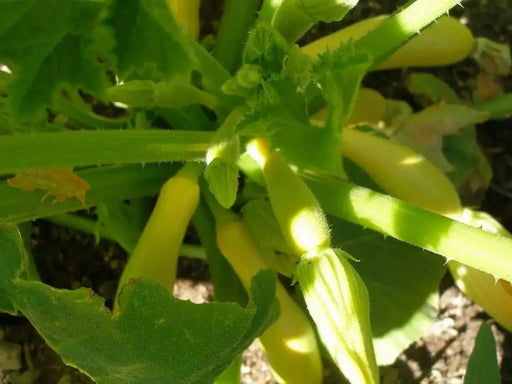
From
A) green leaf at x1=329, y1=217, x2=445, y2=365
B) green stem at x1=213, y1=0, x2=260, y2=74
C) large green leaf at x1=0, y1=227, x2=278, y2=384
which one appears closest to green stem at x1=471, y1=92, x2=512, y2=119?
green leaf at x1=329, y1=217, x2=445, y2=365

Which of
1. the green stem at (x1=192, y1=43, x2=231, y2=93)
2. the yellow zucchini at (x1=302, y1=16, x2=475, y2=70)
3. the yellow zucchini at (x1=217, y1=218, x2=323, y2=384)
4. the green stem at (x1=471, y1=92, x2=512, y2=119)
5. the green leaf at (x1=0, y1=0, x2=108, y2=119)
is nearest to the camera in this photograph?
the green leaf at (x1=0, y1=0, x2=108, y2=119)

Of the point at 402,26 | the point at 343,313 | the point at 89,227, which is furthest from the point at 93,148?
the point at 89,227

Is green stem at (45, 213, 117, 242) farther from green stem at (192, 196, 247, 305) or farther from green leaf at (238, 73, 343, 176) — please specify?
green leaf at (238, 73, 343, 176)

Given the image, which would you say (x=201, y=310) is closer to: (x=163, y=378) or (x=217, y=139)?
(x=163, y=378)

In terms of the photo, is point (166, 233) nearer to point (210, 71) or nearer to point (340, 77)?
point (210, 71)

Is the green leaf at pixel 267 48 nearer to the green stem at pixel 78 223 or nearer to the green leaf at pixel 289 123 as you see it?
the green leaf at pixel 289 123
